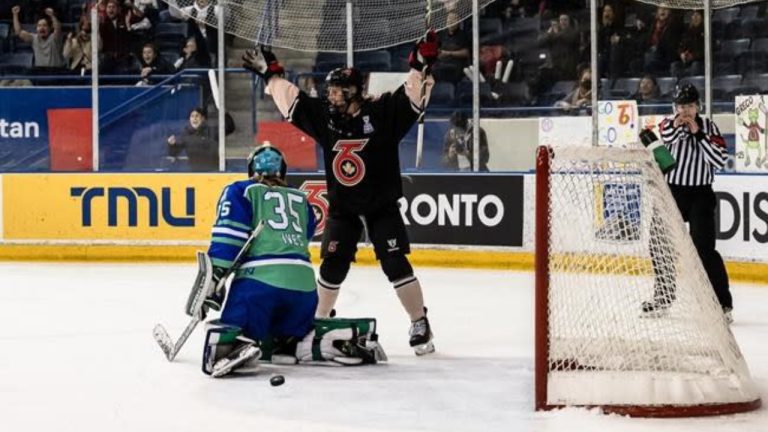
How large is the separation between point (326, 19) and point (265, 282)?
501cm

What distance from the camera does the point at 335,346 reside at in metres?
5.93

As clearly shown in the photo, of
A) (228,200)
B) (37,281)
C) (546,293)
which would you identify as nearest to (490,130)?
(37,281)

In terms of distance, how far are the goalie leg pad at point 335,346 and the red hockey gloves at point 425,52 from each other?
1.11m

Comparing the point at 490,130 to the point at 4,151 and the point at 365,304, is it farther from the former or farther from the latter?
the point at 4,151

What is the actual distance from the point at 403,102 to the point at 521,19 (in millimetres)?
5445

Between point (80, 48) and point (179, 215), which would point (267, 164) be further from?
point (80, 48)

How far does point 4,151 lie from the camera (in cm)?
1110

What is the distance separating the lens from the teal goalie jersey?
5.63 m

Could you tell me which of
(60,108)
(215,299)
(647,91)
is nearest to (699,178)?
(215,299)

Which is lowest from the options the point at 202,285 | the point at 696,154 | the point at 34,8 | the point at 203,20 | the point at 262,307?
the point at 262,307

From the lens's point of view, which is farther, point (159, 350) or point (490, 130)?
point (490, 130)

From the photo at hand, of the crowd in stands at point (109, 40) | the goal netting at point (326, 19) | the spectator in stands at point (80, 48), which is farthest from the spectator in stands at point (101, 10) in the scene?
the goal netting at point (326, 19)

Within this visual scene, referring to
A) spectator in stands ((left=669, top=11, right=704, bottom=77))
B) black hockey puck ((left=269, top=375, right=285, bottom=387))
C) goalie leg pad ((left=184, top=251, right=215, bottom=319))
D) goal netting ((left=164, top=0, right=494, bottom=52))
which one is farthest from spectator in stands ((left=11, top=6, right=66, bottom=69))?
black hockey puck ((left=269, top=375, right=285, bottom=387))

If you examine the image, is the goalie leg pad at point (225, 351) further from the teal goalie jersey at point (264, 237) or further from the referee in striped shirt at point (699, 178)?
the referee in striped shirt at point (699, 178)
